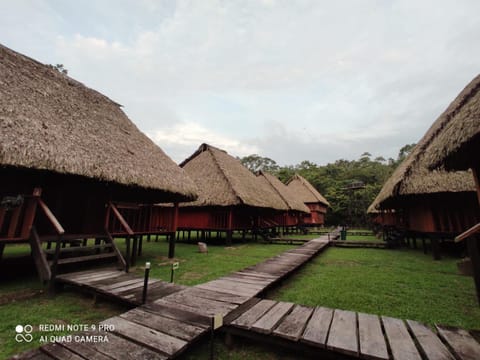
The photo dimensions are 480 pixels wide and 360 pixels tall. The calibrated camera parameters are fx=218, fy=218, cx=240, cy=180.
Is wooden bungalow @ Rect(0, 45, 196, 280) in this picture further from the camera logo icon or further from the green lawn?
the camera logo icon

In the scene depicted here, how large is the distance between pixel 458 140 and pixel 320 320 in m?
4.26

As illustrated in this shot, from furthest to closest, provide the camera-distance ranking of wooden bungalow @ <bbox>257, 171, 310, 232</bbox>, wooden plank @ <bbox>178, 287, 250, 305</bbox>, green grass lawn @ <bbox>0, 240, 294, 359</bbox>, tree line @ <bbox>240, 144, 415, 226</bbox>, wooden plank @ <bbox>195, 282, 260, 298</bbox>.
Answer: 1. tree line @ <bbox>240, 144, 415, 226</bbox>
2. wooden bungalow @ <bbox>257, 171, 310, 232</bbox>
3. wooden plank @ <bbox>195, 282, 260, 298</bbox>
4. wooden plank @ <bbox>178, 287, 250, 305</bbox>
5. green grass lawn @ <bbox>0, 240, 294, 359</bbox>

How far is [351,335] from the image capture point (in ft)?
8.55

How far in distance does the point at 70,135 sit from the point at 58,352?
5.85 meters

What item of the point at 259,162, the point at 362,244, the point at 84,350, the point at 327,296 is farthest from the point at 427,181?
the point at 259,162

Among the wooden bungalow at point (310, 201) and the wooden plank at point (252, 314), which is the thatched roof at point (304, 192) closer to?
the wooden bungalow at point (310, 201)

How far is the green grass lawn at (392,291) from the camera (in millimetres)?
3873

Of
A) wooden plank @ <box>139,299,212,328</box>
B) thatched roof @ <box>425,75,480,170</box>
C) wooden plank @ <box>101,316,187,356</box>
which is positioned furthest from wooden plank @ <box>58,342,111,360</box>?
thatched roof @ <box>425,75,480,170</box>

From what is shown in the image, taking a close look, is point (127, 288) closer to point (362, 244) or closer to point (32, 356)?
point (32, 356)

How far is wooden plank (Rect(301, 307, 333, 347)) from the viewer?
248cm

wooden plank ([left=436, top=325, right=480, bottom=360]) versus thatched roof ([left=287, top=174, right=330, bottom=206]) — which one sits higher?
thatched roof ([left=287, top=174, right=330, bottom=206])

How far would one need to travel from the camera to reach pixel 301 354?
8.98 feet

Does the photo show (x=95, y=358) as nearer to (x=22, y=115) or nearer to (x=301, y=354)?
(x=301, y=354)

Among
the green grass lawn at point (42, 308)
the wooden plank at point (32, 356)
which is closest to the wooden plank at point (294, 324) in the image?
the green grass lawn at point (42, 308)
